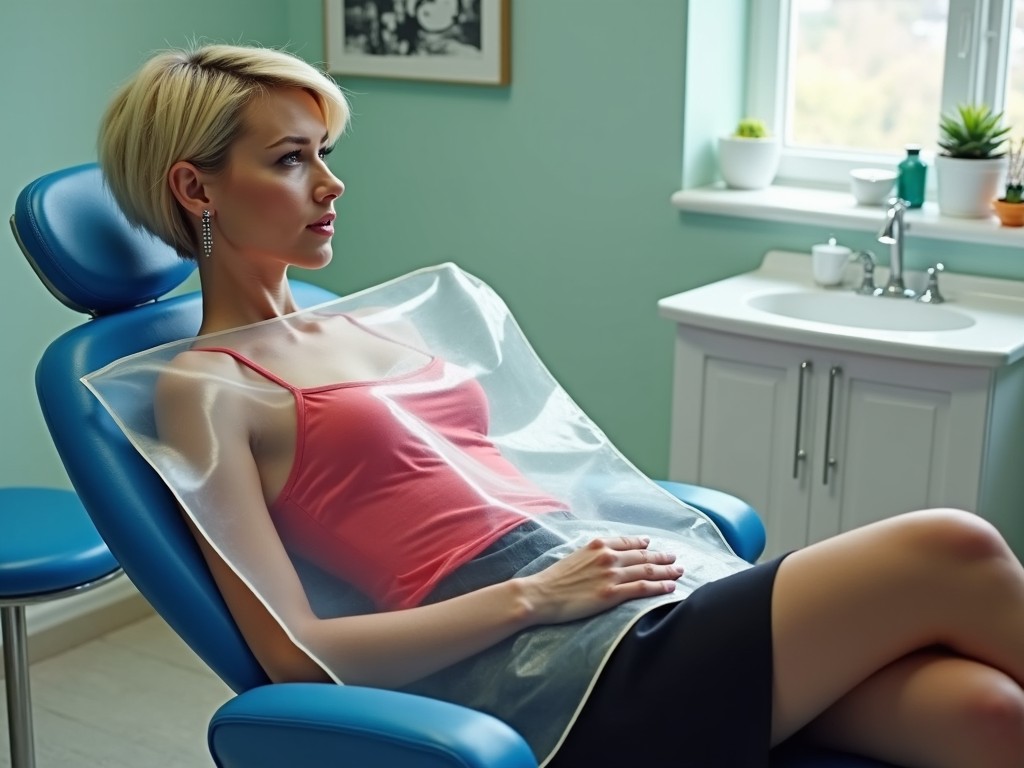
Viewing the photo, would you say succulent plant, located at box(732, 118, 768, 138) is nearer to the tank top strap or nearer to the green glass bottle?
the green glass bottle

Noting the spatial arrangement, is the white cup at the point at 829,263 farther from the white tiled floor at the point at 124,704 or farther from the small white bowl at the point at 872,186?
the white tiled floor at the point at 124,704

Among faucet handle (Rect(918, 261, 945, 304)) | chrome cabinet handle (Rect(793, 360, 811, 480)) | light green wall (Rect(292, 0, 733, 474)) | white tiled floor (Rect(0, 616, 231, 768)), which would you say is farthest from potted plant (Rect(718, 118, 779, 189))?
white tiled floor (Rect(0, 616, 231, 768))

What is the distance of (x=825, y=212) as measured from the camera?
101 inches

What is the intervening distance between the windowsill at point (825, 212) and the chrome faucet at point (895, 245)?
0.05m

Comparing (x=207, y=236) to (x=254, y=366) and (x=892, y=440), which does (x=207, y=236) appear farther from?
(x=892, y=440)

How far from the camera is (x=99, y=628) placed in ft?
9.52

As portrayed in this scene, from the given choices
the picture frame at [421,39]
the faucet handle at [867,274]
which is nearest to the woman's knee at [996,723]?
the faucet handle at [867,274]

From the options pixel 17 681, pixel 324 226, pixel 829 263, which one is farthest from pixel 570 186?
pixel 17 681

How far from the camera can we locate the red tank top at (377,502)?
1.56 meters

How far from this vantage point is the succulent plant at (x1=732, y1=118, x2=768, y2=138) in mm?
2746

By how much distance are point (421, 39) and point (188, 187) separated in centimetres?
143

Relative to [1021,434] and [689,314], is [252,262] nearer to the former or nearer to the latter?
[689,314]

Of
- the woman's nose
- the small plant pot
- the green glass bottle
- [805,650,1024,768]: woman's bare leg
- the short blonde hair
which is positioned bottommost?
[805,650,1024,768]: woman's bare leg

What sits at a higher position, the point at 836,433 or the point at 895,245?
the point at 895,245
